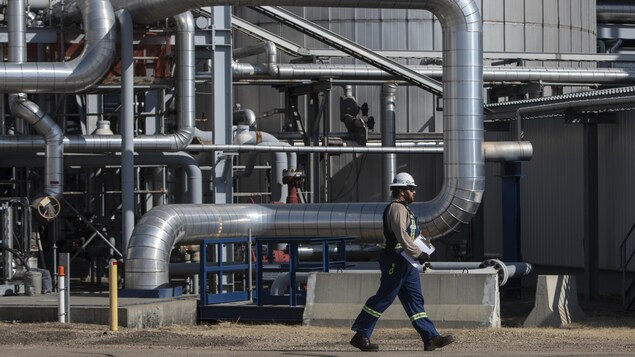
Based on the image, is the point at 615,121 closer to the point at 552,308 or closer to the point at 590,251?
the point at 590,251

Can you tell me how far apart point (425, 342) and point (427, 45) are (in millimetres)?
22102

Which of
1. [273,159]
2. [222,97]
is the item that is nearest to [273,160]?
[273,159]

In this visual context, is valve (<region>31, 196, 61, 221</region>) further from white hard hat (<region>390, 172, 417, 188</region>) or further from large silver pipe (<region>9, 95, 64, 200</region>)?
white hard hat (<region>390, 172, 417, 188</region>)

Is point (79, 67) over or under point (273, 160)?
over

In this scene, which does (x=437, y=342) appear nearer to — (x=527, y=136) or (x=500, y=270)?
(x=500, y=270)

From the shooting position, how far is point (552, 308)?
61.2 ft

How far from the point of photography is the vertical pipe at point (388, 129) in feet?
101

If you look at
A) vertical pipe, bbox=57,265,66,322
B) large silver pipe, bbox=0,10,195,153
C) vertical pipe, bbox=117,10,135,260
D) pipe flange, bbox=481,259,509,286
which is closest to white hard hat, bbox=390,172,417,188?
vertical pipe, bbox=57,265,66,322

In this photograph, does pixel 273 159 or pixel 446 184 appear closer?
pixel 446 184

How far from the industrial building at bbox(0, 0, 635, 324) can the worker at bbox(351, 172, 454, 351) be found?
560cm

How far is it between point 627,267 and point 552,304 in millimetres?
6133

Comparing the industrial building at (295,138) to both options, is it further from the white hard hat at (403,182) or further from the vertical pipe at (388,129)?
the white hard hat at (403,182)

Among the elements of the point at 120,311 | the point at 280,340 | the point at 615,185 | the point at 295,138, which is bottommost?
the point at 280,340

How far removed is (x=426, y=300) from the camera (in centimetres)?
1766
